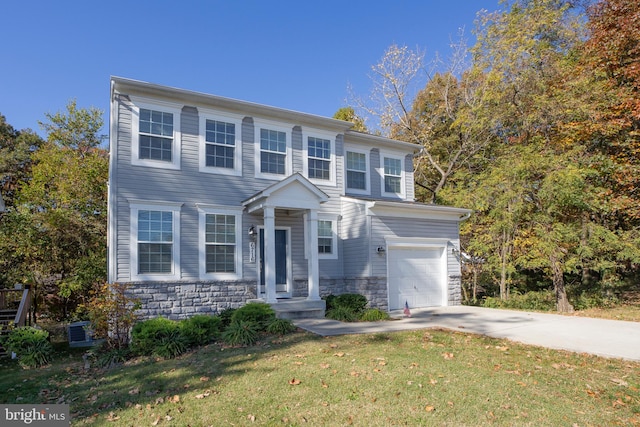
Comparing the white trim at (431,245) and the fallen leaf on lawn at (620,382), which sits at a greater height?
the white trim at (431,245)

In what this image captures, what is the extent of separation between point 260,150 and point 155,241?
3.90 metres

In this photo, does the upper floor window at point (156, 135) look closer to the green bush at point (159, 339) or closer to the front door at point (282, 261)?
the front door at point (282, 261)

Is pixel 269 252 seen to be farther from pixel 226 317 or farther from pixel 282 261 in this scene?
pixel 226 317

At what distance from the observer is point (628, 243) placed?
13062 mm

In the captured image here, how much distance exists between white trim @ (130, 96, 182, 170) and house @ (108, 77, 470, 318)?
0.03 metres

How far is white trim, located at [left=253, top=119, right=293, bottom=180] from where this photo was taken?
462 inches

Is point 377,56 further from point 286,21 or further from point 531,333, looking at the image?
point 531,333

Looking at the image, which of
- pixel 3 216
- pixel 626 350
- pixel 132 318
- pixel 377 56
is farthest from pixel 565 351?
pixel 377 56

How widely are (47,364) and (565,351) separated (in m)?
9.53

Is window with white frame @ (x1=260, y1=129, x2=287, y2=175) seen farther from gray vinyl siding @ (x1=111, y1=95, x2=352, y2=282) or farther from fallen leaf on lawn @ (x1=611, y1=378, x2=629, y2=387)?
fallen leaf on lawn @ (x1=611, y1=378, x2=629, y2=387)

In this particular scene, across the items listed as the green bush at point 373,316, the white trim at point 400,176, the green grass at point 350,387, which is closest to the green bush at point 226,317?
the green grass at point 350,387

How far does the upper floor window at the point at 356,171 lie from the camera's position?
13570 millimetres

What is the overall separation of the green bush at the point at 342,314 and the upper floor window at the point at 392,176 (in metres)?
5.15

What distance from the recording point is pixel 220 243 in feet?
35.9
